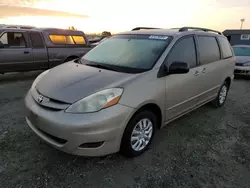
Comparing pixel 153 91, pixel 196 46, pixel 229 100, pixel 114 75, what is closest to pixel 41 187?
→ pixel 114 75

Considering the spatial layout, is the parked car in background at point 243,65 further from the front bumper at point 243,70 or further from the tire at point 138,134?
the tire at point 138,134

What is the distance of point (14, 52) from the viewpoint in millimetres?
6660

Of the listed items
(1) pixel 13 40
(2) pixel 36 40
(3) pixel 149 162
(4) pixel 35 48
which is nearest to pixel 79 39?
(2) pixel 36 40

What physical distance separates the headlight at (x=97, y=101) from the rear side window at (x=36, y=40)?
565cm

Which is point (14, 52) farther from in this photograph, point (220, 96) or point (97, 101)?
point (220, 96)

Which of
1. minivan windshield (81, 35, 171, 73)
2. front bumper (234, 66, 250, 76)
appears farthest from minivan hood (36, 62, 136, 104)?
front bumper (234, 66, 250, 76)

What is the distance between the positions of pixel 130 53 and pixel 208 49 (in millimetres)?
1764

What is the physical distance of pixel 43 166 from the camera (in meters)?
2.58

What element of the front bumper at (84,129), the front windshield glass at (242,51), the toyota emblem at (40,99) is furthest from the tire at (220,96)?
the front windshield glass at (242,51)

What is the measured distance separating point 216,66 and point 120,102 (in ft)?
9.06

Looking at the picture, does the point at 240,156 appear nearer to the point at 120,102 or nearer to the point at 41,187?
the point at 120,102

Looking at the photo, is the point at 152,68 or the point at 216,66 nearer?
the point at 152,68

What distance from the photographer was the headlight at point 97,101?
2.30 meters

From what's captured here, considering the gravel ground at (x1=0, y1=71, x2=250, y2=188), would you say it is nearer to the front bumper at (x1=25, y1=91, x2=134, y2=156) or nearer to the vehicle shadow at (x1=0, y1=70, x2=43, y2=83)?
the front bumper at (x1=25, y1=91, x2=134, y2=156)
